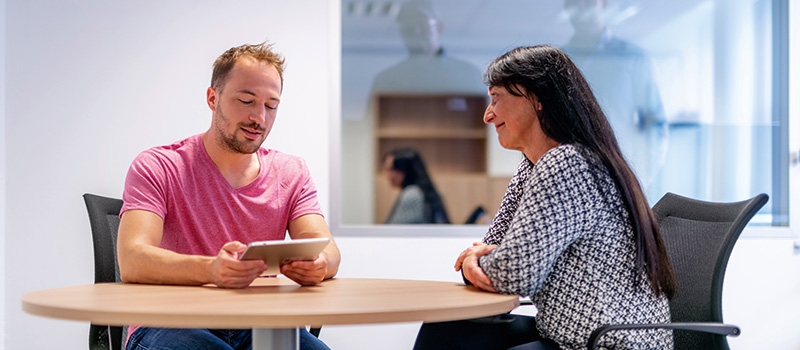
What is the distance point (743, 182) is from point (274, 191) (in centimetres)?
279

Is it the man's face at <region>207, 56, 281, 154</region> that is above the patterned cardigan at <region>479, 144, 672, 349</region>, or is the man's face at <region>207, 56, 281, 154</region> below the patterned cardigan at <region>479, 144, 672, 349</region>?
above

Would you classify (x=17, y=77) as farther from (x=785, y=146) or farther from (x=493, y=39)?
(x=785, y=146)

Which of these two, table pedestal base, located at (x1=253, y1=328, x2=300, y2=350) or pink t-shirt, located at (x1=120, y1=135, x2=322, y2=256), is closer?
table pedestal base, located at (x1=253, y1=328, x2=300, y2=350)

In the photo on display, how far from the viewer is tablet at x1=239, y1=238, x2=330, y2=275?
1.40 m

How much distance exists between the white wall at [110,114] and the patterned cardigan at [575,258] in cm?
180

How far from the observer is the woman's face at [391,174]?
11.9ft

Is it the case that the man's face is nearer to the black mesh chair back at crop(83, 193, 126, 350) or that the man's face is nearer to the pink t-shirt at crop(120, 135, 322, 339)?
the pink t-shirt at crop(120, 135, 322, 339)

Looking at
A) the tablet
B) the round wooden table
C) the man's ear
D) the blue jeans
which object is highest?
the man's ear

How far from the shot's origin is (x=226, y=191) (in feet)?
6.54

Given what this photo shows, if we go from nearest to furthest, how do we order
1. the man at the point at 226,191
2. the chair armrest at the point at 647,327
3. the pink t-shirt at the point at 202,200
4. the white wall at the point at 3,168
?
1. the chair armrest at the point at 647,327
2. the man at the point at 226,191
3. the pink t-shirt at the point at 202,200
4. the white wall at the point at 3,168

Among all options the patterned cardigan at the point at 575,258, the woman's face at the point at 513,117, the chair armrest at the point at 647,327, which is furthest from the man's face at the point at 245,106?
the chair armrest at the point at 647,327

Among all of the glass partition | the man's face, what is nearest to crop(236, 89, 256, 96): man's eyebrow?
the man's face

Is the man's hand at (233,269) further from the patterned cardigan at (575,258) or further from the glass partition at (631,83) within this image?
the glass partition at (631,83)

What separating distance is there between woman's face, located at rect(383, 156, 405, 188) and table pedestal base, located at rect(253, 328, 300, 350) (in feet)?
7.26
